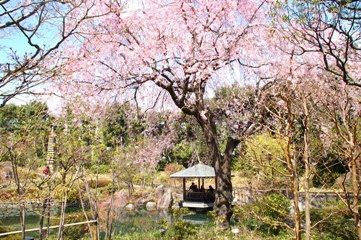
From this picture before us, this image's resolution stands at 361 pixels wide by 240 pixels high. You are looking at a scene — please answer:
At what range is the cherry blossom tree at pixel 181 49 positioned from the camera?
9539mm

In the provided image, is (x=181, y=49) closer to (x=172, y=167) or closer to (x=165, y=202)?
(x=165, y=202)

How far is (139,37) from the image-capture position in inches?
392

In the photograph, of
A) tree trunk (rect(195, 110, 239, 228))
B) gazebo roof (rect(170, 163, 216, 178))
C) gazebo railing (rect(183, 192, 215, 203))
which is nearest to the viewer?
tree trunk (rect(195, 110, 239, 228))

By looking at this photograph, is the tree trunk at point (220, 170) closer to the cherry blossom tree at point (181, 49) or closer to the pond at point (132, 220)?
the cherry blossom tree at point (181, 49)

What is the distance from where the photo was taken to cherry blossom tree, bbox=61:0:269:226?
376 inches

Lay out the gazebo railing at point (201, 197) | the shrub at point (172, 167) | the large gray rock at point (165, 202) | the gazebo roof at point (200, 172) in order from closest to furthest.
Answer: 1. the gazebo roof at point (200, 172)
2. the gazebo railing at point (201, 197)
3. the large gray rock at point (165, 202)
4. the shrub at point (172, 167)

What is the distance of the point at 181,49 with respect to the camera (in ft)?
31.9

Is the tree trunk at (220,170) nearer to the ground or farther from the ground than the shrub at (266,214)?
farther from the ground

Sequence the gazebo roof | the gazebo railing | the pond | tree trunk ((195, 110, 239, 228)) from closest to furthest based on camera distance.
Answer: tree trunk ((195, 110, 239, 228)) → the pond → the gazebo roof → the gazebo railing

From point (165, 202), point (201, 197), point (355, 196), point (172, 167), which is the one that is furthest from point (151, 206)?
point (355, 196)

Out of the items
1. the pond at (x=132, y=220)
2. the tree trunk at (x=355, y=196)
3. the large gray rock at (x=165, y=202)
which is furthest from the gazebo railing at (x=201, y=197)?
the tree trunk at (x=355, y=196)

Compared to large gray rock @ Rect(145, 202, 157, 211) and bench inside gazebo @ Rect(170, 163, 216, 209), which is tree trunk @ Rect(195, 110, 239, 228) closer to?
bench inside gazebo @ Rect(170, 163, 216, 209)

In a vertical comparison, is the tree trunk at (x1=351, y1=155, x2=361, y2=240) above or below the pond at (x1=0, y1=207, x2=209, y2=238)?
above

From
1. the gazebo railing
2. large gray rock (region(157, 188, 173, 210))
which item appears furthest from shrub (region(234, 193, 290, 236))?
large gray rock (region(157, 188, 173, 210))
